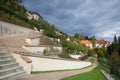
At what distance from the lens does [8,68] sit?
641 cm

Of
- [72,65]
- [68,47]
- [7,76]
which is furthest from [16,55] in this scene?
[68,47]

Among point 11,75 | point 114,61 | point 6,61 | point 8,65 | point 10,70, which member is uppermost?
point 6,61

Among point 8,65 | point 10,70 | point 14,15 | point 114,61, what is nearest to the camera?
point 10,70

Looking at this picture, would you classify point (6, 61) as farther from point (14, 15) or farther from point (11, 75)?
point (14, 15)

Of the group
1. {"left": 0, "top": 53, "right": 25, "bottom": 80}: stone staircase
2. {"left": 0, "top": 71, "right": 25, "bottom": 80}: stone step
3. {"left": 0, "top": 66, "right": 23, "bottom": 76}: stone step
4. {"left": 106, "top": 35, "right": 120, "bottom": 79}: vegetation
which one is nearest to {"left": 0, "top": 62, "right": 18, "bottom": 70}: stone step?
{"left": 0, "top": 53, "right": 25, "bottom": 80}: stone staircase

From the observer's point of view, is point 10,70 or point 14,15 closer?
point 10,70

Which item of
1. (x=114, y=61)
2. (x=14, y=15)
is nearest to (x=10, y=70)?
(x=14, y=15)

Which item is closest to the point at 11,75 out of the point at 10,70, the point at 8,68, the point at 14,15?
the point at 10,70

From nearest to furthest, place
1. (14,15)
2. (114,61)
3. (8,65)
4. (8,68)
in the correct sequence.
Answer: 1. (8,68)
2. (8,65)
3. (14,15)
4. (114,61)

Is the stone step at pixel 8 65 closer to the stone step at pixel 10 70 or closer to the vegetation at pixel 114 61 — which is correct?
the stone step at pixel 10 70

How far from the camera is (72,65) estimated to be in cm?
1223

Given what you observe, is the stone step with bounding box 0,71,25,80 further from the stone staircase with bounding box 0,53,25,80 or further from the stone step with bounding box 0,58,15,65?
the stone step with bounding box 0,58,15,65

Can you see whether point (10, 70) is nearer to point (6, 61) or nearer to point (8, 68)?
point (8, 68)

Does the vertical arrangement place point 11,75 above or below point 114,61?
above
